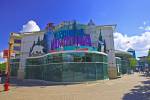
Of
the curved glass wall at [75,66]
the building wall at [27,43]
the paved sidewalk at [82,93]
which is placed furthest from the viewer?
the building wall at [27,43]

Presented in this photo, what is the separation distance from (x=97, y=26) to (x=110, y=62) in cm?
911

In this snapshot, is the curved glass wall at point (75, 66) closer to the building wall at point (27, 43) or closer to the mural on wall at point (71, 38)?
the mural on wall at point (71, 38)

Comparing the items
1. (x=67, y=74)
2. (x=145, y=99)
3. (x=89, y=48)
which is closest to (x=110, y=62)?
(x=89, y=48)

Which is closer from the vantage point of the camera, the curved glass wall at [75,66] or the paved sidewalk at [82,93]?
the paved sidewalk at [82,93]

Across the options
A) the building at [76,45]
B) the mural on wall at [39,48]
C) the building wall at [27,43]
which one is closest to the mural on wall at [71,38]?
the building at [76,45]

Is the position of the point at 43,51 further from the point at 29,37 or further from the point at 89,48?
the point at 89,48

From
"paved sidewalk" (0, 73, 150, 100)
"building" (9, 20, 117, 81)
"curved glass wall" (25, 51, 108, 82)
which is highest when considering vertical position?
"building" (9, 20, 117, 81)

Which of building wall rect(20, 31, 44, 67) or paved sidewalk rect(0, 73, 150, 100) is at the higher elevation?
building wall rect(20, 31, 44, 67)

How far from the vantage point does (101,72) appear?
3681 centimetres

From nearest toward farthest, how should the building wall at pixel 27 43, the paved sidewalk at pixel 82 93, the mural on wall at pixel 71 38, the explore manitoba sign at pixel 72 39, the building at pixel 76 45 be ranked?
1. the paved sidewalk at pixel 82 93
2. the building at pixel 76 45
3. the mural on wall at pixel 71 38
4. the explore manitoba sign at pixel 72 39
5. the building wall at pixel 27 43

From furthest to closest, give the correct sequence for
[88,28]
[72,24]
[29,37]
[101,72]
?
[29,37]
[88,28]
[72,24]
[101,72]

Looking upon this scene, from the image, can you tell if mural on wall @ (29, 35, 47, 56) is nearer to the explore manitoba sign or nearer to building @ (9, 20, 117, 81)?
building @ (9, 20, 117, 81)

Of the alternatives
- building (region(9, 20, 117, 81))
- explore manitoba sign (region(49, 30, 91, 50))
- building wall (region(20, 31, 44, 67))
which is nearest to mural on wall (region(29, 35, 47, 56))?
building (region(9, 20, 117, 81))

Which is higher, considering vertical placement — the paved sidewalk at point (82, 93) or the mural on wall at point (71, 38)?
the mural on wall at point (71, 38)
